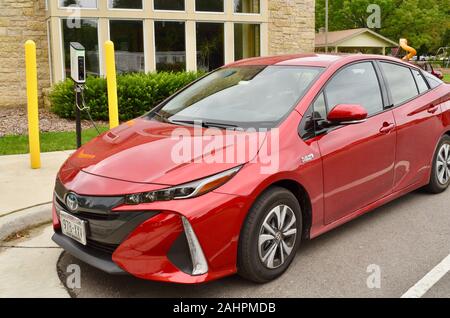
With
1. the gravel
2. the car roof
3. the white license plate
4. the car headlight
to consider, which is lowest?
the gravel

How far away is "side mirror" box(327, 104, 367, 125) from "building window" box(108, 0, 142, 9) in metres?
11.3

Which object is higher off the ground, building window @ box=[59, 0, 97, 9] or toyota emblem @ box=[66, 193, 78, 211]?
building window @ box=[59, 0, 97, 9]

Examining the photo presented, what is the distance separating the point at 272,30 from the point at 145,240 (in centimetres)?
1503

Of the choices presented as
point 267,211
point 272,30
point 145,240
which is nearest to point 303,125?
point 267,211

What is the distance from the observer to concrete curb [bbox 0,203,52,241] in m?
4.76

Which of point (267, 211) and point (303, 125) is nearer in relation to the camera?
point (267, 211)

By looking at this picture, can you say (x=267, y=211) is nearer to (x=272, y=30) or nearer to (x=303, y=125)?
(x=303, y=125)

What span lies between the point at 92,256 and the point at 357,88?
9.03 feet

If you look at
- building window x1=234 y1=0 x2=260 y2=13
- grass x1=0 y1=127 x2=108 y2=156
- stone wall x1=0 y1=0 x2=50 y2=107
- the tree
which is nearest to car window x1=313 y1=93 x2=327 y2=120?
grass x1=0 y1=127 x2=108 y2=156

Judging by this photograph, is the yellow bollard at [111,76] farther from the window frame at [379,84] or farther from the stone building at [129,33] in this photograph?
the stone building at [129,33]

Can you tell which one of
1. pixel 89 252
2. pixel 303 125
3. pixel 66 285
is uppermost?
pixel 303 125

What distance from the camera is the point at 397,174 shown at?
4930 millimetres

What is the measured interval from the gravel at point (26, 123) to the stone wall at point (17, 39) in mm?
1451

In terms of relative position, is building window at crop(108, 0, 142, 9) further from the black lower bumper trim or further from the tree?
the tree
